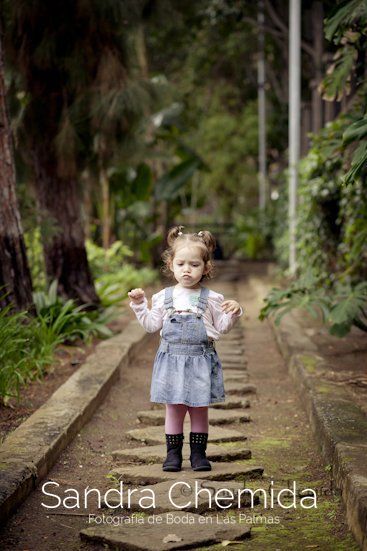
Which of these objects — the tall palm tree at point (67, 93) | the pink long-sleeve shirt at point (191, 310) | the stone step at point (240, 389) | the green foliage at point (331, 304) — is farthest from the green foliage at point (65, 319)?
the pink long-sleeve shirt at point (191, 310)

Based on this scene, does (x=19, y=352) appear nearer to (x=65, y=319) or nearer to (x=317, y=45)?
(x=65, y=319)

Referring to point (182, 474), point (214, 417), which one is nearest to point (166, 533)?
point (182, 474)

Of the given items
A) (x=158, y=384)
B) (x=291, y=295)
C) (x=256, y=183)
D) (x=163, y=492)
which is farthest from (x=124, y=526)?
(x=256, y=183)

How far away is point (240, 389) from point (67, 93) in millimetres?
4227

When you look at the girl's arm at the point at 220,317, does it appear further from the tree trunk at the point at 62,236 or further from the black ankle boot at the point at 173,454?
the tree trunk at the point at 62,236

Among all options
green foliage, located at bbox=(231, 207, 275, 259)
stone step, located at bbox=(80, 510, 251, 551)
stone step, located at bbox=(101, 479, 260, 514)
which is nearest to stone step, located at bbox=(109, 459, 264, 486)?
stone step, located at bbox=(101, 479, 260, 514)

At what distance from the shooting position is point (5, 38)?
857 centimetres

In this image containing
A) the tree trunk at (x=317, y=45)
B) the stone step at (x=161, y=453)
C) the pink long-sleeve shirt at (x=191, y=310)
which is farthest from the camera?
the tree trunk at (x=317, y=45)

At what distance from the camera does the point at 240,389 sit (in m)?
6.35

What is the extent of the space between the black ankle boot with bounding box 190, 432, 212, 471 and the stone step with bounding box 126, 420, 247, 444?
0.59 m

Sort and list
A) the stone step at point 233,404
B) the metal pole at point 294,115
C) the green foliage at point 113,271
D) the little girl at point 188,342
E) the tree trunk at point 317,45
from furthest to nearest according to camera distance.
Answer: the tree trunk at point 317,45, the metal pole at point 294,115, the green foliage at point 113,271, the stone step at point 233,404, the little girl at point 188,342

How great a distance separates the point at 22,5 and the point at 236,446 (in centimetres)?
553

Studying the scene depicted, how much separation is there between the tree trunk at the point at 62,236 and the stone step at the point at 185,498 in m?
5.20

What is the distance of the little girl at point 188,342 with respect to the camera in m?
4.16
